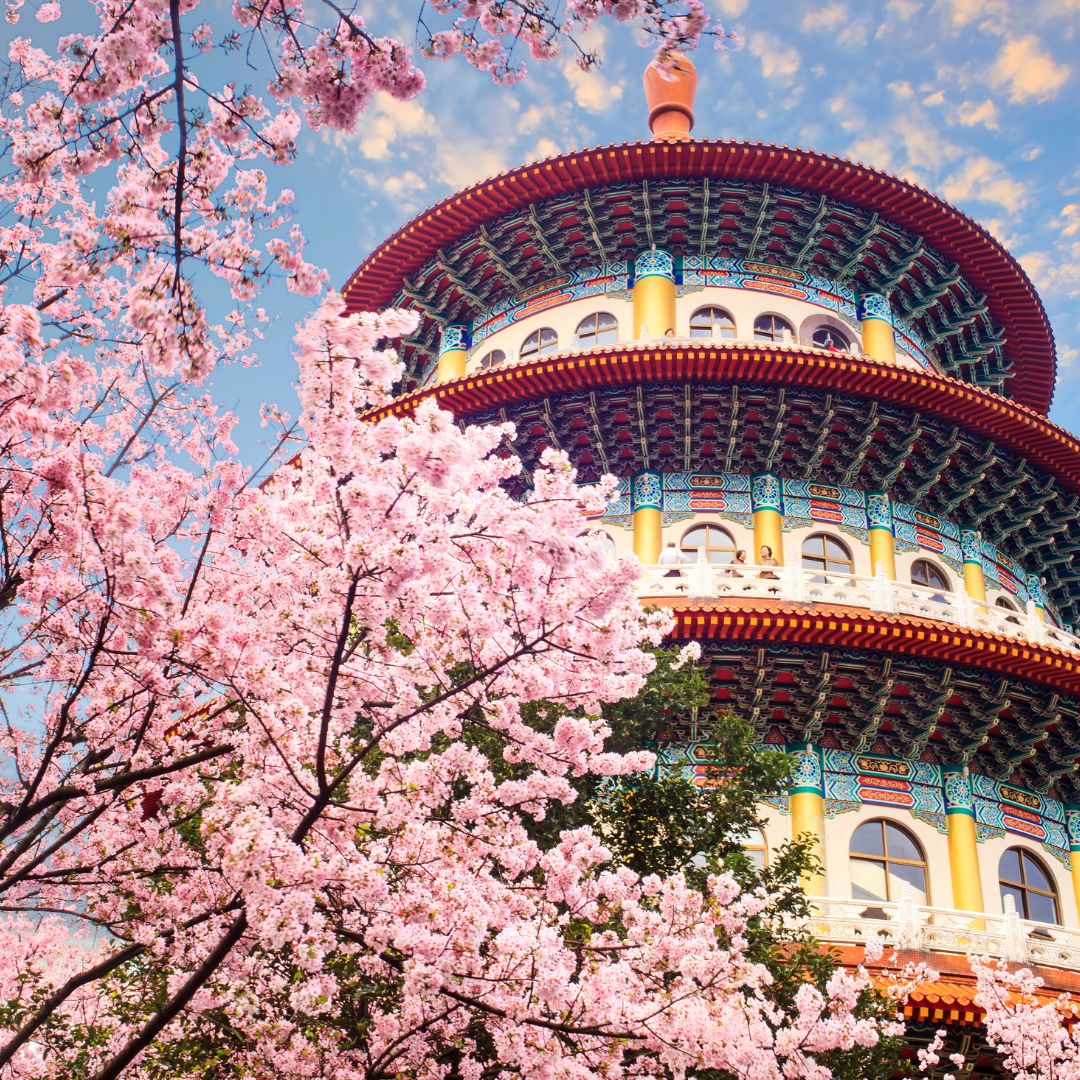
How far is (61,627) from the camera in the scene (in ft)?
24.5

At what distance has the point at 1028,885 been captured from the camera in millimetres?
17469

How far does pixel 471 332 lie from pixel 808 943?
56.5 feet

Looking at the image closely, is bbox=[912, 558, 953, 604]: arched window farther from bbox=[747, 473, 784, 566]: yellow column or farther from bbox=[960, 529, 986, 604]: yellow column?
bbox=[747, 473, 784, 566]: yellow column

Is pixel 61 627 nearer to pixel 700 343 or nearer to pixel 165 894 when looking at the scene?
pixel 165 894

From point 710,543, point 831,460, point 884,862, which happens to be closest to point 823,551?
point 831,460

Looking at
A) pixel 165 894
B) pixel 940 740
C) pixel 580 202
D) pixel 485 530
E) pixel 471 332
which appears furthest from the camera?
pixel 471 332

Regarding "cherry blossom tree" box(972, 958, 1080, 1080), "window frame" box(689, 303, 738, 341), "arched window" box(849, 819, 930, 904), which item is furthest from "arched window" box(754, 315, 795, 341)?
"cherry blossom tree" box(972, 958, 1080, 1080)

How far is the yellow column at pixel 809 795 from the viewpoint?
1642cm

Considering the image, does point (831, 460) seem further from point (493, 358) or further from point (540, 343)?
point (493, 358)

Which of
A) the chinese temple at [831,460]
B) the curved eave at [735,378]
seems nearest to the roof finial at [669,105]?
the chinese temple at [831,460]

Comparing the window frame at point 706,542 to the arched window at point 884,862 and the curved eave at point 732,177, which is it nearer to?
the arched window at point 884,862

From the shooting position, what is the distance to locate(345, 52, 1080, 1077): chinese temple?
1623cm

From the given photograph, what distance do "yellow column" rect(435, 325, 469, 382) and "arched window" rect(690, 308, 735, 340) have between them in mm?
4916

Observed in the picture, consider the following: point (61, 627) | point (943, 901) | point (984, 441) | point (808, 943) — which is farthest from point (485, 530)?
point (984, 441)
